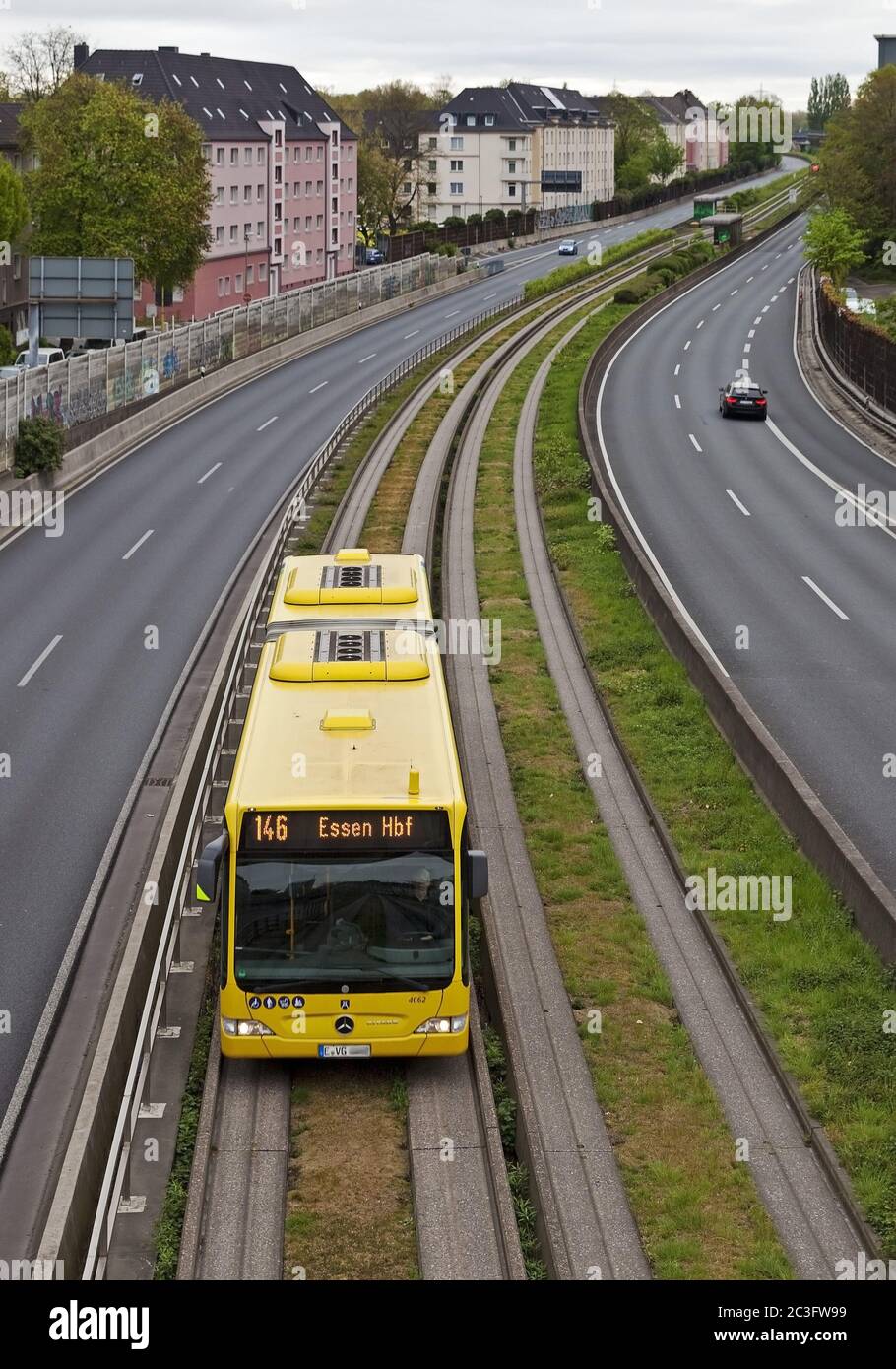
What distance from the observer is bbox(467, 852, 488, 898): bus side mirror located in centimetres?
1506

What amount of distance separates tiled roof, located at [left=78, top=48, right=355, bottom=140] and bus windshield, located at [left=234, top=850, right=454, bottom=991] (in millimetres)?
94880

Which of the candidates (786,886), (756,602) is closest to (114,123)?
(756,602)

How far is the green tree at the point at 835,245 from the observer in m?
87.8

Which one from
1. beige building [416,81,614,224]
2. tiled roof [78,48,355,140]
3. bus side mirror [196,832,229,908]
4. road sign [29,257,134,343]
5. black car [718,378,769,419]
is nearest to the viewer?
bus side mirror [196,832,229,908]

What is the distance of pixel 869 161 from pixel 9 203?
161 feet

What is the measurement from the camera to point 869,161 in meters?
93.9

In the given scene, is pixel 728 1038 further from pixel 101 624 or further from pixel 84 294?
pixel 84 294

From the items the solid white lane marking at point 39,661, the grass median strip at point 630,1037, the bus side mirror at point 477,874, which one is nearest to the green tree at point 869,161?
the solid white lane marking at point 39,661

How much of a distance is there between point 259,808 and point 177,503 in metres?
32.7

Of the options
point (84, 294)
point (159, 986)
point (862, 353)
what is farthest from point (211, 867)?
point (862, 353)

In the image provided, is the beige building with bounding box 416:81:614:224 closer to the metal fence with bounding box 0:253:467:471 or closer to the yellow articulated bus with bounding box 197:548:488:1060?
the metal fence with bounding box 0:253:467:471

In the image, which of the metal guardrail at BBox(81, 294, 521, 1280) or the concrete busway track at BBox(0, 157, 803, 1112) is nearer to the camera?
the metal guardrail at BBox(81, 294, 521, 1280)

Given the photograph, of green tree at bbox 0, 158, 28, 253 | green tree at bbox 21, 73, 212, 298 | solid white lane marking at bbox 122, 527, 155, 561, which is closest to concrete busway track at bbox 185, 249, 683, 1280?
solid white lane marking at bbox 122, 527, 155, 561

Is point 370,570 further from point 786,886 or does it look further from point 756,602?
point 756,602
